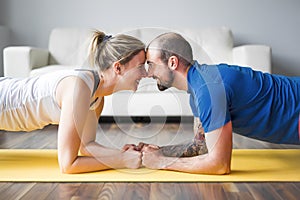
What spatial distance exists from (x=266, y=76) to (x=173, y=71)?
384mm

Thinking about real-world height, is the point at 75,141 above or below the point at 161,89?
below

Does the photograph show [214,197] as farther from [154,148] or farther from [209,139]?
[154,148]

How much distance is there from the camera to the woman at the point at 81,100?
1.76m

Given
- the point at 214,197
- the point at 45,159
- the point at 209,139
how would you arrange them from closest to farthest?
the point at 214,197
the point at 209,139
the point at 45,159

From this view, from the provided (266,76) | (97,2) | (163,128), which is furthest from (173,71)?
(97,2)

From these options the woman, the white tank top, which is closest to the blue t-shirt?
Result: the woman

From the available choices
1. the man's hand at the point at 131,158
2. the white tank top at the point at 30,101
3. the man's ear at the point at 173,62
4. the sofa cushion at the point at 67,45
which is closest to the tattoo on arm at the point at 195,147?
the man's hand at the point at 131,158

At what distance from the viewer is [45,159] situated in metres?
2.16

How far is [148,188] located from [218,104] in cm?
37

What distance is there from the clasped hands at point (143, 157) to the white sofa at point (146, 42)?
0.13m

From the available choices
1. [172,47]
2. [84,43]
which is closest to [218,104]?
[172,47]

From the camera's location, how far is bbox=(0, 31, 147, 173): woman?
1.76 metres

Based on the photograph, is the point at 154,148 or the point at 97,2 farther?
the point at 97,2

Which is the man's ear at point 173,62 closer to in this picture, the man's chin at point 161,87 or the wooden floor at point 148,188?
the man's chin at point 161,87
